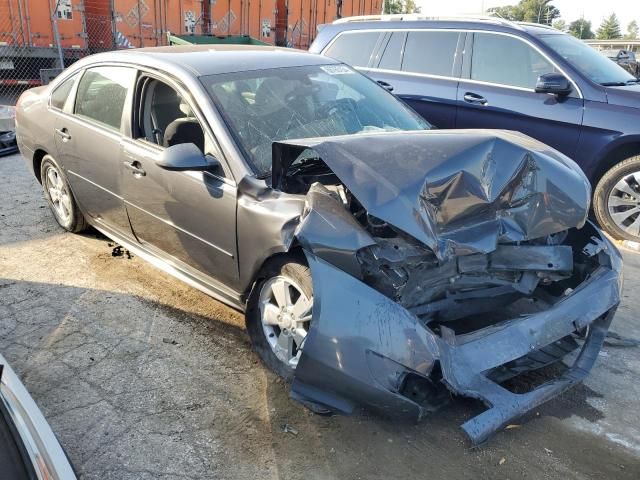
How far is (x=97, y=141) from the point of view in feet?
13.2

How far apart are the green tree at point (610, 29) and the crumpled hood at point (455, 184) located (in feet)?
272

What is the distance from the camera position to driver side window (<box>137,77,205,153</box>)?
360cm

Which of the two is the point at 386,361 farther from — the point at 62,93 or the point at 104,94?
the point at 62,93

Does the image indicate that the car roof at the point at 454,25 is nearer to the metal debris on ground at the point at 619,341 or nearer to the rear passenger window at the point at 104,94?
the metal debris on ground at the point at 619,341

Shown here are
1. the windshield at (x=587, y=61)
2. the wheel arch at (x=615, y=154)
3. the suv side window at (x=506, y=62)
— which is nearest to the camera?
the wheel arch at (x=615, y=154)

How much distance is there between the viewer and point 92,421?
2746mm

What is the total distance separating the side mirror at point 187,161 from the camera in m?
3.07

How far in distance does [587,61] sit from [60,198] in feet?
17.1

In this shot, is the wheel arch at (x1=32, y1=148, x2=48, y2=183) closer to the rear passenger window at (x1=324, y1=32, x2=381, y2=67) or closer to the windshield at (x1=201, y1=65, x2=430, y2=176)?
the windshield at (x1=201, y1=65, x2=430, y2=176)

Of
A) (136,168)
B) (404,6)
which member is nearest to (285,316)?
(136,168)

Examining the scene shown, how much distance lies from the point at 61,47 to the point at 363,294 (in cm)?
1182

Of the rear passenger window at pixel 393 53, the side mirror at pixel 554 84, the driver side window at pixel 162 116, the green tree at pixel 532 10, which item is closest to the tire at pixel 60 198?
the driver side window at pixel 162 116

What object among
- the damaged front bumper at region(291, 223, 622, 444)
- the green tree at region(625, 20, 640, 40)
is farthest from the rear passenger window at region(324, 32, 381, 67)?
the green tree at region(625, 20, 640, 40)

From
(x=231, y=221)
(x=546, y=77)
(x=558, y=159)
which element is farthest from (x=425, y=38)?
(x=231, y=221)
